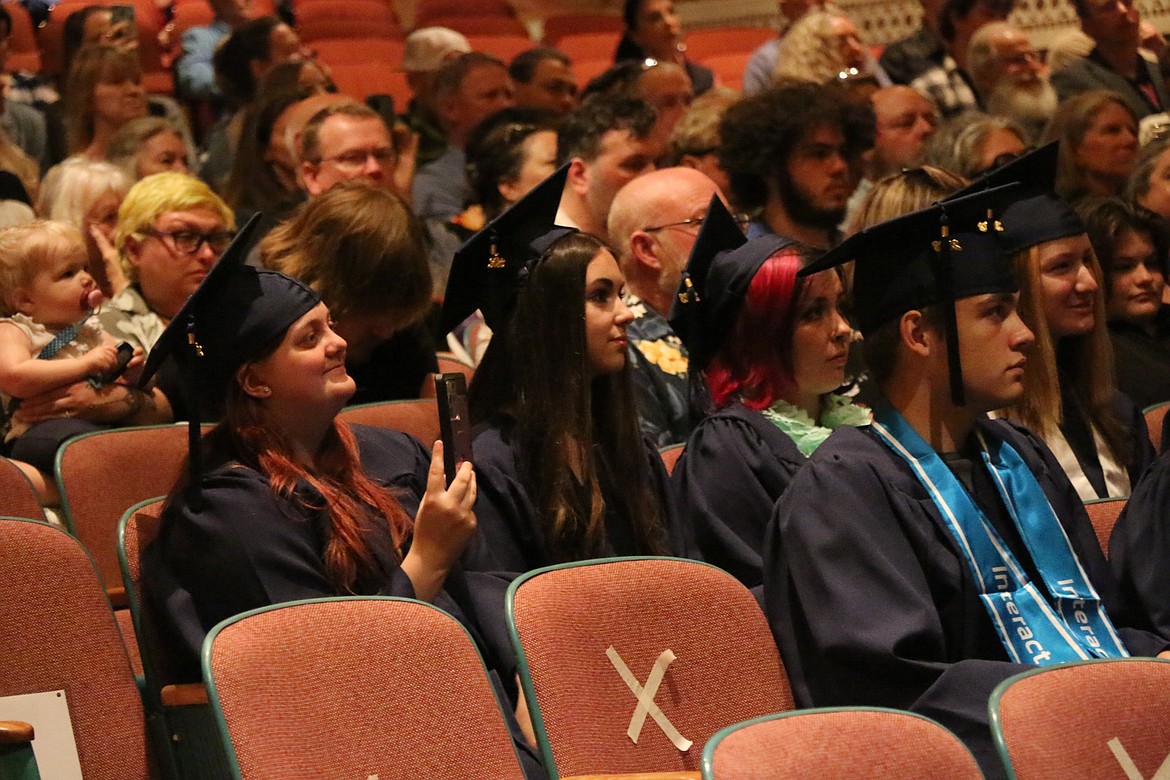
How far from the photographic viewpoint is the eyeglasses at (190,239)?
4.32m

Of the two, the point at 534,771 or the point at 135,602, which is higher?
the point at 135,602

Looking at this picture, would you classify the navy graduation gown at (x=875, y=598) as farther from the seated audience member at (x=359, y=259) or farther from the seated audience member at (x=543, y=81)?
the seated audience member at (x=543, y=81)

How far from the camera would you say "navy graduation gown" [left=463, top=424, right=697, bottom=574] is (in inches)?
131

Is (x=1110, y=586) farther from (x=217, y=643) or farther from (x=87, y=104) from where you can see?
(x=87, y=104)

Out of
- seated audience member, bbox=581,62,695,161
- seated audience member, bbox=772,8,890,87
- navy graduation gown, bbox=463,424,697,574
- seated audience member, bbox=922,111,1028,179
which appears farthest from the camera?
seated audience member, bbox=772,8,890,87

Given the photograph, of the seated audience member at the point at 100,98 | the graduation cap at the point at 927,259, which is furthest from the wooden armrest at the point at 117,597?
the seated audience member at the point at 100,98

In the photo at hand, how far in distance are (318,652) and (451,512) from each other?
1.88 feet

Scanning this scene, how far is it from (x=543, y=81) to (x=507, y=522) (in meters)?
4.07

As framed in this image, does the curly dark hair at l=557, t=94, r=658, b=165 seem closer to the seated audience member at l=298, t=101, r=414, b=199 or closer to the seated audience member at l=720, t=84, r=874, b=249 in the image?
the seated audience member at l=720, t=84, r=874, b=249

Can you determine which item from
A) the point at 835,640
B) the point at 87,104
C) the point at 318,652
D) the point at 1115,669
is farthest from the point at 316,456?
the point at 87,104

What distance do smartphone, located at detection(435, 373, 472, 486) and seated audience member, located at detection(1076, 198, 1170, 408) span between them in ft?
8.56

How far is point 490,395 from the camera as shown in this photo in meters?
3.54

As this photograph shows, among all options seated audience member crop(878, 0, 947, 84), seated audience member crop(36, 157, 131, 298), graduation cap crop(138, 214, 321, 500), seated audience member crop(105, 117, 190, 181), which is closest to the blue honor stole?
graduation cap crop(138, 214, 321, 500)

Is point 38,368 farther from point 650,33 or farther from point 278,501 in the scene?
point 650,33
